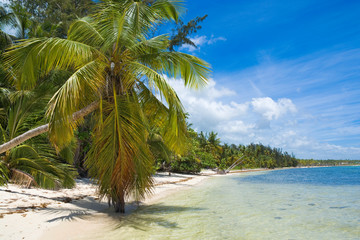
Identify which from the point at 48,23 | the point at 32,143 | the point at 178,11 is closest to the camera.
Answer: the point at 178,11

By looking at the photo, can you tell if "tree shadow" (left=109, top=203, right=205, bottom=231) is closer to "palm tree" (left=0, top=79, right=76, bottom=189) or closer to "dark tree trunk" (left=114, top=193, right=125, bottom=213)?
"dark tree trunk" (left=114, top=193, right=125, bottom=213)

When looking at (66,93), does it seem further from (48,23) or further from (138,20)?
(48,23)

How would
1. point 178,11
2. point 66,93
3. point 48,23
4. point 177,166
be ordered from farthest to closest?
point 177,166 → point 48,23 → point 178,11 → point 66,93

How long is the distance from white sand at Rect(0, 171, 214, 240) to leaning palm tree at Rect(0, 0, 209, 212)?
0.87 m

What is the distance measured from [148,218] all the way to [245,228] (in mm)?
2593

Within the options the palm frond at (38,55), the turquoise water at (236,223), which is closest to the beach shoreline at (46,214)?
the turquoise water at (236,223)

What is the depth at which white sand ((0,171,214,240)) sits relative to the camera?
4.66 metres

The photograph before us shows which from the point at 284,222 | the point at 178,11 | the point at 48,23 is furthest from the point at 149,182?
the point at 48,23

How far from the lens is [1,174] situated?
733 centimetres

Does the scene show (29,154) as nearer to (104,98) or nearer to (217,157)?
(104,98)

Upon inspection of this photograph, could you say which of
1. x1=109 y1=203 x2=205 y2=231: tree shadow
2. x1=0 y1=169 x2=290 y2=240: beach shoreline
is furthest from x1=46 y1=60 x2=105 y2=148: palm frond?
x1=109 y1=203 x2=205 y2=231: tree shadow

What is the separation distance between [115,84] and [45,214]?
356 centimetres

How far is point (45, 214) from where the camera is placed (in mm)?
5742

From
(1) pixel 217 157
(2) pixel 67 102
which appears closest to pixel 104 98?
(2) pixel 67 102
